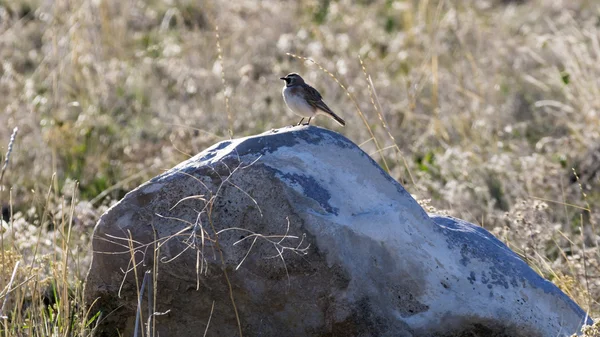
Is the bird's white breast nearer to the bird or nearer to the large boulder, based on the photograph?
the bird

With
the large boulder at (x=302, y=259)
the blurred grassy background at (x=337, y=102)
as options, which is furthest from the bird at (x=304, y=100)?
the large boulder at (x=302, y=259)

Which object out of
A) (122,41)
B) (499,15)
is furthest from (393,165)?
(499,15)

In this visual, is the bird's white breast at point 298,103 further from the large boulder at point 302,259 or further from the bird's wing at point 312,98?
the large boulder at point 302,259

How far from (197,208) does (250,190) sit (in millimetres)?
231

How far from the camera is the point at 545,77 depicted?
9328 millimetres

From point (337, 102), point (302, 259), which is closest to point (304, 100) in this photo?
point (302, 259)

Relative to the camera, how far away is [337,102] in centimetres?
872

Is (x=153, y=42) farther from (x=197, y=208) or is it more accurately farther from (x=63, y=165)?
(x=197, y=208)

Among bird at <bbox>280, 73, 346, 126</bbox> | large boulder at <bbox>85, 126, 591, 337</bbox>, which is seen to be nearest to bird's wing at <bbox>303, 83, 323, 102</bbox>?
bird at <bbox>280, 73, 346, 126</bbox>

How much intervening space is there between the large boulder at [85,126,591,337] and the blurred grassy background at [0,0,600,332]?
1020mm

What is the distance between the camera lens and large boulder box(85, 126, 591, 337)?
3.51 metres

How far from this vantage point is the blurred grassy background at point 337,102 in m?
6.26

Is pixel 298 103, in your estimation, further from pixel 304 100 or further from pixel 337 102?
pixel 337 102

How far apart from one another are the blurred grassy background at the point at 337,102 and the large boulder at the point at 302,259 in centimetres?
102
